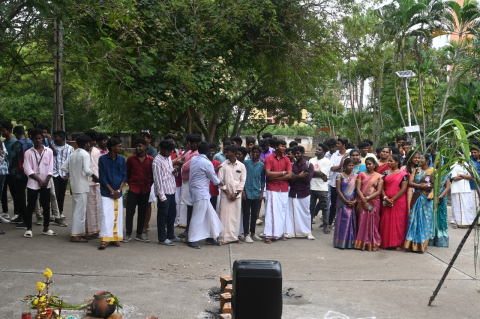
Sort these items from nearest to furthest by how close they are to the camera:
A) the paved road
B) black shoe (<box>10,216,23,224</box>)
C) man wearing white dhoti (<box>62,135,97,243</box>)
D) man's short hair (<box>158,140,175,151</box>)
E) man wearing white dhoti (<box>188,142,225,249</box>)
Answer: the paved road < man wearing white dhoti (<box>62,135,97,243</box>) < man's short hair (<box>158,140,175,151</box>) < man wearing white dhoti (<box>188,142,225,249</box>) < black shoe (<box>10,216,23,224</box>)

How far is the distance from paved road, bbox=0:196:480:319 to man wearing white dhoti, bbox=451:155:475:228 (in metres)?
2.25

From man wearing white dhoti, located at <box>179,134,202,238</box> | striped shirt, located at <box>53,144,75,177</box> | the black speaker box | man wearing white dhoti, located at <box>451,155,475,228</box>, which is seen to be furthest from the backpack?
man wearing white dhoti, located at <box>451,155,475,228</box>

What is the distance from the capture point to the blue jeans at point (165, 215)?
8.42 meters

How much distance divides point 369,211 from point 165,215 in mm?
3464

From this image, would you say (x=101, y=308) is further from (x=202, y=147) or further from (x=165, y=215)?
(x=202, y=147)

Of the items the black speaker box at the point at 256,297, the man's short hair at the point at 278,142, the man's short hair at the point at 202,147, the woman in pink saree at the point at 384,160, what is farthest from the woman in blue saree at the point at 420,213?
the black speaker box at the point at 256,297

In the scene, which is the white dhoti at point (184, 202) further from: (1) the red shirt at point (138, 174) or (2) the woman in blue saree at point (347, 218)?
(2) the woman in blue saree at point (347, 218)

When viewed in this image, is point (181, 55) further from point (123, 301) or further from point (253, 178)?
point (123, 301)

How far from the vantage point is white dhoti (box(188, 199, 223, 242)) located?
8.56m

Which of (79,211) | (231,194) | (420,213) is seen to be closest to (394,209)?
(420,213)

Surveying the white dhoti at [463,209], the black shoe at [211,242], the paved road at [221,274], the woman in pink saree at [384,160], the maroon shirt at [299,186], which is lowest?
the paved road at [221,274]

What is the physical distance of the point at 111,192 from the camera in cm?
810

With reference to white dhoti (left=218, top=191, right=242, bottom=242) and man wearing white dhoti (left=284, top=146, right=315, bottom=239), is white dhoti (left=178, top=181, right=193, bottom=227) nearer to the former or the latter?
white dhoti (left=218, top=191, right=242, bottom=242)

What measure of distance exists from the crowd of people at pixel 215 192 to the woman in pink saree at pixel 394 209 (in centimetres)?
2
